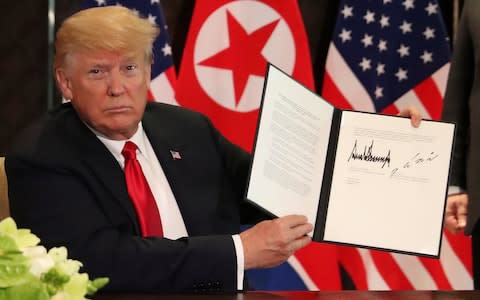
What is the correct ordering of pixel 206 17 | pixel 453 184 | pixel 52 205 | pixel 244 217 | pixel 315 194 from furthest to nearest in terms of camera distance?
1. pixel 206 17
2. pixel 453 184
3. pixel 244 217
4. pixel 315 194
5. pixel 52 205

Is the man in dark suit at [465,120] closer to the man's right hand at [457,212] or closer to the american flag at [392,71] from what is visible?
the man's right hand at [457,212]

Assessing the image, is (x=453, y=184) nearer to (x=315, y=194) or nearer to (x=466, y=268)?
(x=315, y=194)

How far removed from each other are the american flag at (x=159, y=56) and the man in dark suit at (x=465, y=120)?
4.11 ft

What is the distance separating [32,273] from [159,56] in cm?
273

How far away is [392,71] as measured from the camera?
4.02m

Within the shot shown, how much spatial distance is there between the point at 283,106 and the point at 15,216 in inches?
28.1

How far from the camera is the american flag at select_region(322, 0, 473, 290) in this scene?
398 centimetres

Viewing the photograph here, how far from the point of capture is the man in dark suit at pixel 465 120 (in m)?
2.77

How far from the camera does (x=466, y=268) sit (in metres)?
4.00

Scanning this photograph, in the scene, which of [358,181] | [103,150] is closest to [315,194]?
[358,181]
